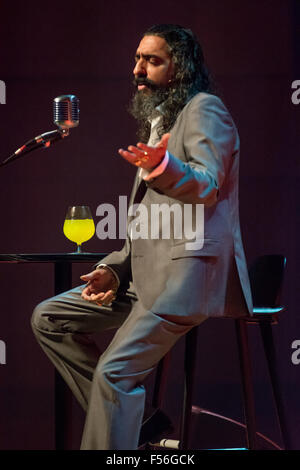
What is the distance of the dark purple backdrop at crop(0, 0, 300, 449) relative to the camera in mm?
3832

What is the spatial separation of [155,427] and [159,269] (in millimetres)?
509

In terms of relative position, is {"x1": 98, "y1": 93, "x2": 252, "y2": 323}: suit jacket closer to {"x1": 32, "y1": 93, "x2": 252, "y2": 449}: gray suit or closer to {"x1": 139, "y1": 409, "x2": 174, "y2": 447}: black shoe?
{"x1": 32, "y1": 93, "x2": 252, "y2": 449}: gray suit

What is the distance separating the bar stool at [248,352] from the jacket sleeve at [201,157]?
0.66m

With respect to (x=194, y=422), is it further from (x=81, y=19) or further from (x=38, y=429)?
(x=81, y=19)

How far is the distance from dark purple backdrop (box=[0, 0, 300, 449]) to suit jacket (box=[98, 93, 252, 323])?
200 centimetres

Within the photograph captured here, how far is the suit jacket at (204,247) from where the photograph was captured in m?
1.72

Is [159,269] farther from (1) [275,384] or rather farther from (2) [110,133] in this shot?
(2) [110,133]

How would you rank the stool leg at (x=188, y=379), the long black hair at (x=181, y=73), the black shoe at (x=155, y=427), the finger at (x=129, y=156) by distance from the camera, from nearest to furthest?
the finger at (x=129, y=156) < the black shoe at (x=155, y=427) < the long black hair at (x=181, y=73) < the stool leg at (x=188, y=379)

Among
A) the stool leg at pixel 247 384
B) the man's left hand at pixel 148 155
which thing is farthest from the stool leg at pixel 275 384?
the man's left hand at pixel 148 155

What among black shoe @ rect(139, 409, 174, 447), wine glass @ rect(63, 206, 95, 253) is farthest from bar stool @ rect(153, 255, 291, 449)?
wine glass @ rect(63, 206, 95, 253)

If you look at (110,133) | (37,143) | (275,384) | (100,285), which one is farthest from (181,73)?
(110,133)

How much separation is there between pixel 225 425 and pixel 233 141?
6.11 feet

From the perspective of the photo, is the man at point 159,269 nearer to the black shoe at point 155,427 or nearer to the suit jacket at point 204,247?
the suit jacket at point 204,247

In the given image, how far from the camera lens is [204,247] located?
69.1 inches
